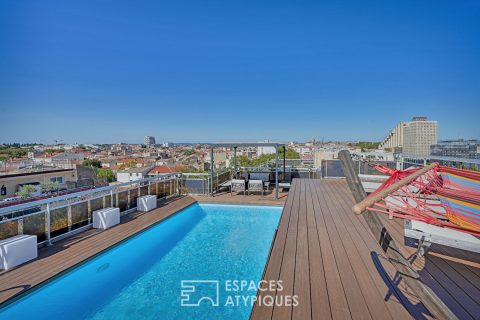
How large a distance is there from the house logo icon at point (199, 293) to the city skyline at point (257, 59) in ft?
20.6

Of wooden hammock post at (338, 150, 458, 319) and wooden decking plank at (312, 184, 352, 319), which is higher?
wooden hammock post at (338, 150, 458, 319)

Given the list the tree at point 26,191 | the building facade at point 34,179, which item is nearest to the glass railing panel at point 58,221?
the tree at point 26,191

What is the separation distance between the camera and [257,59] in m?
17.1

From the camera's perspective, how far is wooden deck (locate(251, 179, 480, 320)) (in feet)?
5.79

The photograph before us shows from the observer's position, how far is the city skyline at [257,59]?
37.8ft

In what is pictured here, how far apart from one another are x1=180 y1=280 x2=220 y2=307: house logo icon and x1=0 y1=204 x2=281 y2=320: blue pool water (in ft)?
0.05

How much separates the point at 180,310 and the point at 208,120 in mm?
35776

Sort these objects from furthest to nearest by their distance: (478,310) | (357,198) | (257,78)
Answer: (257,78)
(478,310)
(357,198)

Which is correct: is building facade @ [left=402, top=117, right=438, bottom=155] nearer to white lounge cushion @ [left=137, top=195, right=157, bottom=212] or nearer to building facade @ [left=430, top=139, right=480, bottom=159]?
building facade @ [left=430, top=139, right=480, bottom=159]

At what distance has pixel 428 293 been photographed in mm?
850

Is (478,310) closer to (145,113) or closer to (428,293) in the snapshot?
(428,293)

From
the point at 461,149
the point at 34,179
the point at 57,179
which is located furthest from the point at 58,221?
the point at 57,179

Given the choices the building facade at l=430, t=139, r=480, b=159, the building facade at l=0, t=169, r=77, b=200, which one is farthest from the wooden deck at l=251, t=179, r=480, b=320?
the building facade at l=0, t=169, r=77, b=200


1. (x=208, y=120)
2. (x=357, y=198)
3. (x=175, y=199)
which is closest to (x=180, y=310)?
(x=357, y=198)
